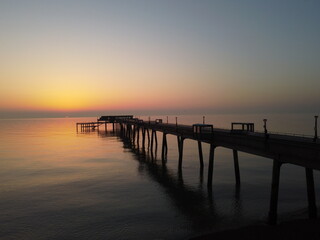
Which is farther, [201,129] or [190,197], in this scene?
[201,129]

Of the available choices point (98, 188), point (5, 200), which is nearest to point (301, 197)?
point (98, 188)

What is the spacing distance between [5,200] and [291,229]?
1000 inches

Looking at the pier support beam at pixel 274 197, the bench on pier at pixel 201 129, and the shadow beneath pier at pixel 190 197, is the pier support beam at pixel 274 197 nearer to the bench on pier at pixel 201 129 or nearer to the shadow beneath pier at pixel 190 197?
the shadow beneath pier at pixel 190 197

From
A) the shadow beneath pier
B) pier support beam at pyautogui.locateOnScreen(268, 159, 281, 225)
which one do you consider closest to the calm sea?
the shadow beneath pier

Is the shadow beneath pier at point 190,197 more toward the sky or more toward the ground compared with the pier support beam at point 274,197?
more toward the ground

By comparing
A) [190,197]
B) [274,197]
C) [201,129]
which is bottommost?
[190,197]

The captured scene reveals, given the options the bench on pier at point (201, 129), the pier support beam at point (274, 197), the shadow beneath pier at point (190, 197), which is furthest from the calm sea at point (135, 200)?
the bench on pier at point (201, 129)

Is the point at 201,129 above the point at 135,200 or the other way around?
above

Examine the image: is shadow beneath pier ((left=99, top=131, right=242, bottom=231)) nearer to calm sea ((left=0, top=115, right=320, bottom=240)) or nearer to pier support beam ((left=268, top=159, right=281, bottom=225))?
calm sea ((left=0, top=115, right=320, bottom=240))

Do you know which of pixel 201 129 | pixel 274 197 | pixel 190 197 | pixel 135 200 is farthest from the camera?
pixel 201 129

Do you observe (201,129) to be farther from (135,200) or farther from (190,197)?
(135,200)

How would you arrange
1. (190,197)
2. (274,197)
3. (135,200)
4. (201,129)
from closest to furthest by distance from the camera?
(274,197) < (135,200) < (190,197) < (201,129)

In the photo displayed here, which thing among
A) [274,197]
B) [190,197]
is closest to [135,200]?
[190,197]

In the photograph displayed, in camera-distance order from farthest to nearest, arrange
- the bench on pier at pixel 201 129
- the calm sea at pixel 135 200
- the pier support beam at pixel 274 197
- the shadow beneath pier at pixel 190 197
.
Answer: the bench on pier at pixel 201 129 < the shadow beneath pier at pixel 190 197 < the calm sea at pixel 135 200 < the pier support beam at pixel 274 197
